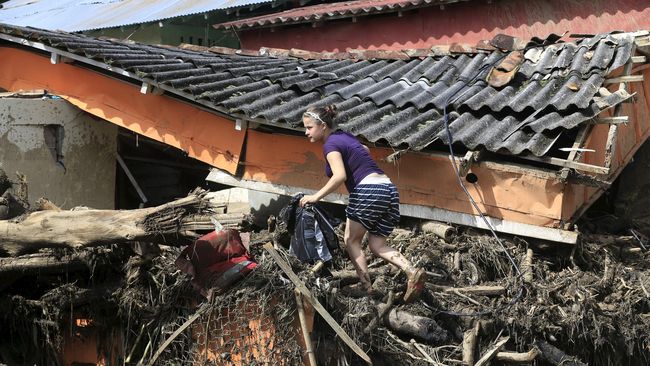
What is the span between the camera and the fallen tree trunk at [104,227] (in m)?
5.27

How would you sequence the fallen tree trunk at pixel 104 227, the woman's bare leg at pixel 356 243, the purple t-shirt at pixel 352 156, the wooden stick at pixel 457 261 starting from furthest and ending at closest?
the wooden stick at pixel 457 261 < the woman's bare leg at pixel 356 243 < the purple t-shirt at pixel 352 156 < the fallen tree trunk at pixel 104 227

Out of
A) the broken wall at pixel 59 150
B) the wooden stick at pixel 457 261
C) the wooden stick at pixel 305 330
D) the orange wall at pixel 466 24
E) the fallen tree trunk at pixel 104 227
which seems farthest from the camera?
the orange wall at pixel 466 24

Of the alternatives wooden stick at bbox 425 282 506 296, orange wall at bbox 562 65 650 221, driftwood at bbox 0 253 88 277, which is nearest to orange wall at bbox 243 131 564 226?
orange wall at bbox 562 65 650 221

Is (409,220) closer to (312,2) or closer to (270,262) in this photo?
(270,262)

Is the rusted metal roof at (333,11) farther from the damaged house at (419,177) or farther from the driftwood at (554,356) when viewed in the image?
the driftwood at (554,356)

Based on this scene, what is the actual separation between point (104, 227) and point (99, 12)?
1312cm

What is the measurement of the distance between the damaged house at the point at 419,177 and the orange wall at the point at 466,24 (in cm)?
258

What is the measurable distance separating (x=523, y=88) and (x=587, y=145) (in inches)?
46.4

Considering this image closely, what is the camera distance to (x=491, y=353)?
19.7 ft

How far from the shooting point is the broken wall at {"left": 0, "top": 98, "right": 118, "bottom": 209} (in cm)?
854

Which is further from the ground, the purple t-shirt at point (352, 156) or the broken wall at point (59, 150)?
the purple t-shirt at point (352, 156)

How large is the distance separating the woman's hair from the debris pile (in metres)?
1.08

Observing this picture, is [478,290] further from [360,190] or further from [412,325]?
[360,190]

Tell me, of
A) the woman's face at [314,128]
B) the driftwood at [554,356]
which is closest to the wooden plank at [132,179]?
the woman's face at [314,128]
